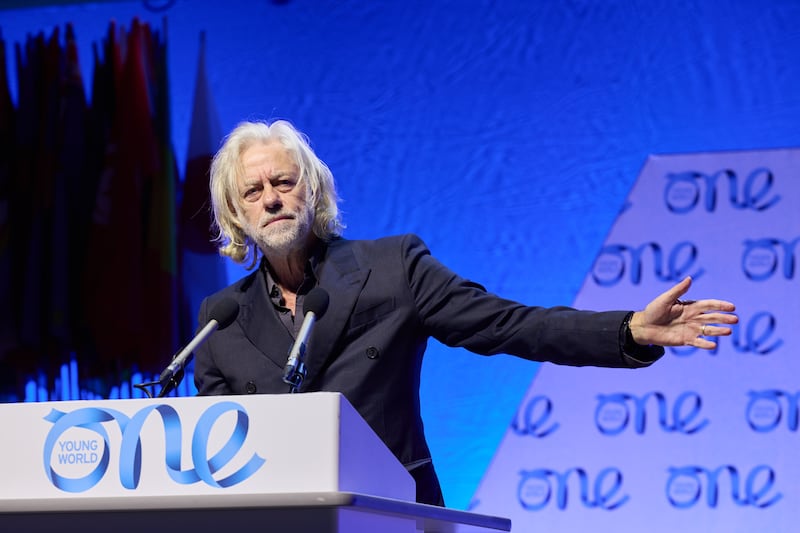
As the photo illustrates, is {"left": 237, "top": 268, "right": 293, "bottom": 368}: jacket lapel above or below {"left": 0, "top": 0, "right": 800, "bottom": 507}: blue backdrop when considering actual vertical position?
below

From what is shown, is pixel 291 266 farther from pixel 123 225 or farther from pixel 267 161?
pixel 123 225

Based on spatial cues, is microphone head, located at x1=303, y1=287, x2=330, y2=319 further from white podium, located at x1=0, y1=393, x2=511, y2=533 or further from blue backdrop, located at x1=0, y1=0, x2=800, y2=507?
blue backdrop, located at x1=0, y1=0, x2=800, y2=507

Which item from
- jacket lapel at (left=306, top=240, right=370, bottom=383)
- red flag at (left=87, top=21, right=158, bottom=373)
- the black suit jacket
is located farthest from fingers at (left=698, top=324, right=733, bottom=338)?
red flag at (left=87, top=21, right=158, bottom=373)

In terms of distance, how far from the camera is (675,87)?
3332 millimetres

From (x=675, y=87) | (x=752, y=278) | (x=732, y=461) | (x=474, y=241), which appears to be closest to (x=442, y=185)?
(x=474, y=241)

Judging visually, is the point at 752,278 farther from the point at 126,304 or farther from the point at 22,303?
the point at 22,303

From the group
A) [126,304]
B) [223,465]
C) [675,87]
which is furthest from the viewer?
[126,304]

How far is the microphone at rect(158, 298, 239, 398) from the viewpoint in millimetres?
1540

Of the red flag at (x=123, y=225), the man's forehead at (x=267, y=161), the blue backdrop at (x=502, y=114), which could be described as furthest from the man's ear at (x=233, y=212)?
the red flag at (x=123, y=225)

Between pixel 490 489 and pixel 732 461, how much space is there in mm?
750

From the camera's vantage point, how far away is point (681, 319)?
1.70m

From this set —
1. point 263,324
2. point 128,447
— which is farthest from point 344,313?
point 128,447

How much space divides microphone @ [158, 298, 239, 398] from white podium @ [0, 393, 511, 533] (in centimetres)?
16

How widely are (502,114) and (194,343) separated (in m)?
2.10
